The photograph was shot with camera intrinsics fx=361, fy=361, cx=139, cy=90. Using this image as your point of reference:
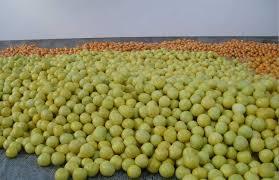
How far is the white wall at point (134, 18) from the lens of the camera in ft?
22.3

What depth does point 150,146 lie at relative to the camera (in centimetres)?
188

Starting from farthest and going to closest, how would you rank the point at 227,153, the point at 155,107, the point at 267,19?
the point at 267,19 → the point at 155,107 → the point at 227,153

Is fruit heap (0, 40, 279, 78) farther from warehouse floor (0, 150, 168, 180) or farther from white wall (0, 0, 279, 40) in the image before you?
warehouse floor (0, 150, 168, 180)

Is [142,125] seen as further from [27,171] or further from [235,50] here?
[235,50]

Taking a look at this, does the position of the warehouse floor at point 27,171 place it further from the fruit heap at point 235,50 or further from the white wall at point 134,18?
the white wall at point 134,18

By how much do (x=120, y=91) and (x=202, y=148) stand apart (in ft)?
2.04

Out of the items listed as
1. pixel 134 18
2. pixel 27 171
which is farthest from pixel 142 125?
pixel 134 18

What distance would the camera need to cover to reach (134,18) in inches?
281

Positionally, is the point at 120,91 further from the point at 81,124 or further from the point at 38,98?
the point at 38,98

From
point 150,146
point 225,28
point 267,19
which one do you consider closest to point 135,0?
point 225,28

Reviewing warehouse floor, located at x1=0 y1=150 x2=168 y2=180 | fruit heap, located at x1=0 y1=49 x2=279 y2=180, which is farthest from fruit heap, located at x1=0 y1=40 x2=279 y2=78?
warehouse floor, located at x1=0 y1=150 x2=168 y2=180

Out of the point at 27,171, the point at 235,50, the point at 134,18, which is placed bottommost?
the point at 27,171

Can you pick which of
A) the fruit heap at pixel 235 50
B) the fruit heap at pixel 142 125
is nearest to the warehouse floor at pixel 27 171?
the fruit heap at pixel 142 125

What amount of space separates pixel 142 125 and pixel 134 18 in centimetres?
539
